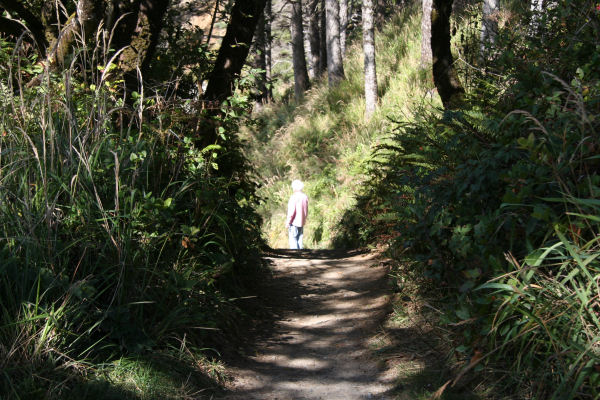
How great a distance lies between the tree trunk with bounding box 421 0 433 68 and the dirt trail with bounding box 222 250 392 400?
8.54m

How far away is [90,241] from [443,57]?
6.59m

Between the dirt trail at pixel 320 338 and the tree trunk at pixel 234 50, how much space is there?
263 centimetres

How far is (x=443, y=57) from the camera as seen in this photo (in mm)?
9305

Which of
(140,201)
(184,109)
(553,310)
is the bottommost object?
(553,310)

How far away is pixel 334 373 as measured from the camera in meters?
5.16

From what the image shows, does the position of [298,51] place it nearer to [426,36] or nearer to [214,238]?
[426,36]

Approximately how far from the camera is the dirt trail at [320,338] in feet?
15.8

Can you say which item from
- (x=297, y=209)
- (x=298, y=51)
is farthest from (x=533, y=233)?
(x=298, y=51)

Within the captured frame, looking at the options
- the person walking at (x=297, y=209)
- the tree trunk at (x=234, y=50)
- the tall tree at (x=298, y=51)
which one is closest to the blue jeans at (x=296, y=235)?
the person walking at (x=297, y=209)

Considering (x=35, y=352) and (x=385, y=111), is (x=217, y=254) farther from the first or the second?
(x=385, y=111)

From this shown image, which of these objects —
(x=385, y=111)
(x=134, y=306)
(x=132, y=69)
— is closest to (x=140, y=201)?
(x=134, y=306)

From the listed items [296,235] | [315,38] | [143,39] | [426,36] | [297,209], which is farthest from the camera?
[315,38]

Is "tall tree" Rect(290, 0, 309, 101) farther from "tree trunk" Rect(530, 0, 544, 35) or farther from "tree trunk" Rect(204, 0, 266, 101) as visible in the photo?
"tree trunk" Rect(530, 0, 544, 35)

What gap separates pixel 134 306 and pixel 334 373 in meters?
1.78
